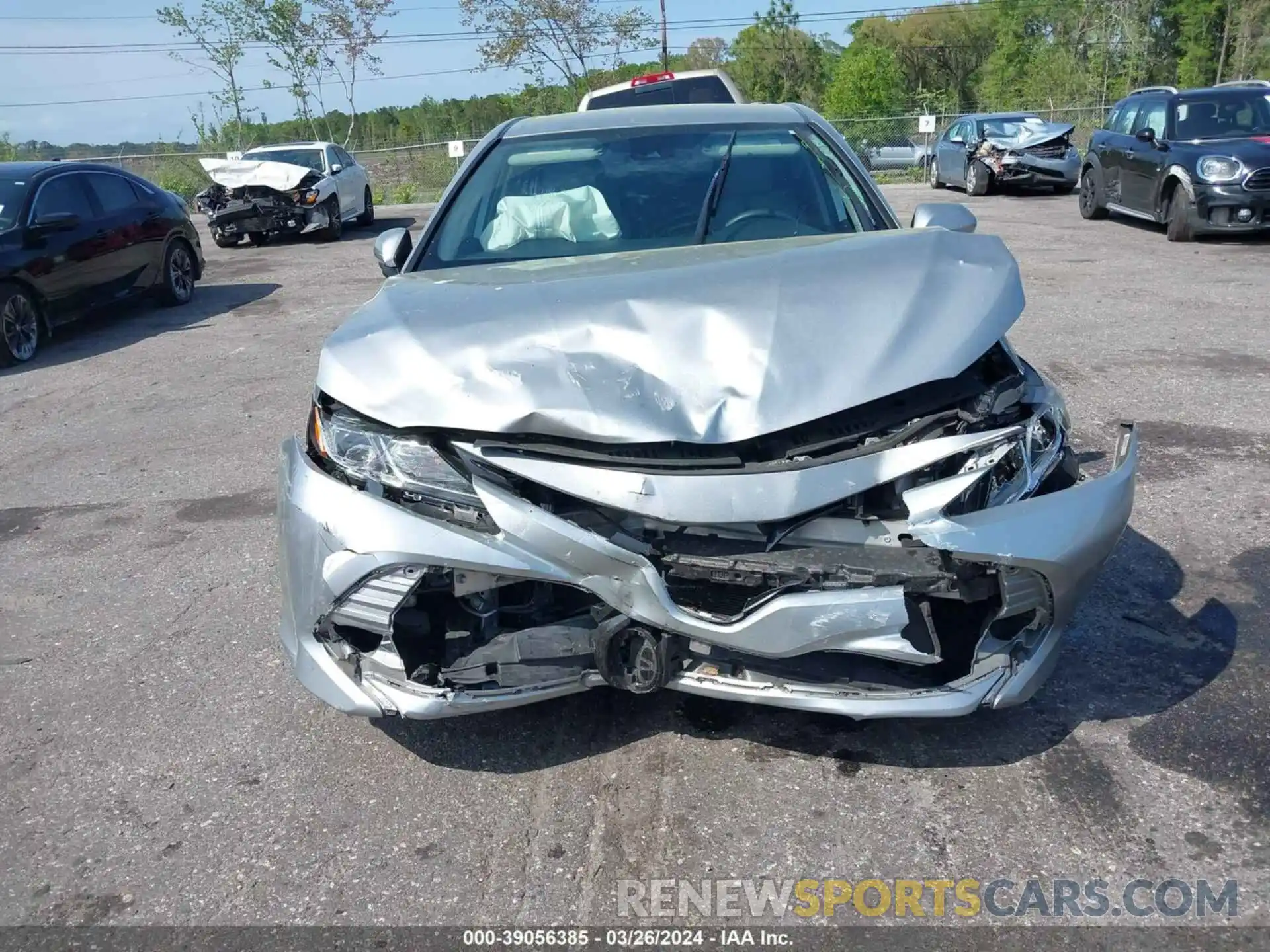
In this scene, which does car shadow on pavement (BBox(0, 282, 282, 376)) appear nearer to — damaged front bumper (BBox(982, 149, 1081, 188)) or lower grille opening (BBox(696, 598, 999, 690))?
lower grille opening (BBox(696, 598, 999, 690))

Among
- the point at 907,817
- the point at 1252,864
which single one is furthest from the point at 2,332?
the point at 1252,864

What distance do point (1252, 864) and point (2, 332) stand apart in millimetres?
9619

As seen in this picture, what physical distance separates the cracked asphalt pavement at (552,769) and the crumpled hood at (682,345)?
996 mm

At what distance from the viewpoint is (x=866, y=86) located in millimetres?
55312

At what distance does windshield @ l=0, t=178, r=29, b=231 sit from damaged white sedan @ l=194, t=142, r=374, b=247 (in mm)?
6130

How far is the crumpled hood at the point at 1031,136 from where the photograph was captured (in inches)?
749

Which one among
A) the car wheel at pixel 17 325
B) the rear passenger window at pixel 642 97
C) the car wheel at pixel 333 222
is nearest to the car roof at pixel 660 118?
the car wheel at pixel 17 325

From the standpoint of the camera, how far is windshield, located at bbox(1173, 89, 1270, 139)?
→ 12.5 metres

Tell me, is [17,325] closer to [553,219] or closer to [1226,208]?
[553,219]

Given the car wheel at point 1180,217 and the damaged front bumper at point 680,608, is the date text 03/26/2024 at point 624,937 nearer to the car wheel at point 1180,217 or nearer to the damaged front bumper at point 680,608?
the damaged front bumper at point 680,608

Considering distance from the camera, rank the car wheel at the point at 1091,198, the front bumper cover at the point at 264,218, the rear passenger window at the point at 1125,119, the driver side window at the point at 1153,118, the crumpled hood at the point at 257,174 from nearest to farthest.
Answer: the driver side window at the point at 1153,118
the rear passenger window at the point at 1125,119
the car wheel at the point at 1091,198
the crumpled hood at the point at 257,174
the front bumper cover at the point at 264,218

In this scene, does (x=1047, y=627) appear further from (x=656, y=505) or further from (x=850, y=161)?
(x=850, y=161)

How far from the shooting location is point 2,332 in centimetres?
902

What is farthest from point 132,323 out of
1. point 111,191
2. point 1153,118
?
point 1153,118
